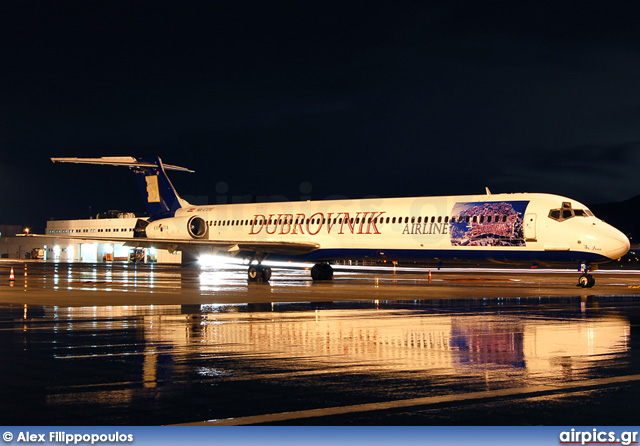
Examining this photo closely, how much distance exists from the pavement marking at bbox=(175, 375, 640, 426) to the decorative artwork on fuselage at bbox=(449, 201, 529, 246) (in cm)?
2290

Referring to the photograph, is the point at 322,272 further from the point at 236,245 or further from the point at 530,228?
the point at 530,228

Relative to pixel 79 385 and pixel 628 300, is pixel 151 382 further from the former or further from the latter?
pixel 628 300

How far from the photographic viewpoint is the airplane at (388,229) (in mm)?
31656

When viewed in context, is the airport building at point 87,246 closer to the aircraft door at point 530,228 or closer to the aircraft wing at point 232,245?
the aircraft wing at point 232,245

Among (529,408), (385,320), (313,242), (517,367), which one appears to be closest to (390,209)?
(313,242)

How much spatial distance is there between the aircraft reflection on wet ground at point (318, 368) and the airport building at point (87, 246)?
7102 centimetres

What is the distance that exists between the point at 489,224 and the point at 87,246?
7577cm

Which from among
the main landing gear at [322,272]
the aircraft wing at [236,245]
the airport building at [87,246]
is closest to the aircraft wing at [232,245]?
the aircraft wing at [236,245]

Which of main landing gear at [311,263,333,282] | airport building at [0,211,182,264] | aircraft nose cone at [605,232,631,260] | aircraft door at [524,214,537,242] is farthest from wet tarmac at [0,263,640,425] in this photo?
airport building at [0,211,182,264]

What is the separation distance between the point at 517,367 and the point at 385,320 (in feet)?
22.9

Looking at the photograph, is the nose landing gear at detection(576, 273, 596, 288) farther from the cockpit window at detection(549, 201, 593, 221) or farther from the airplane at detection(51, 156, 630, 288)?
the cockpit window at detection(549, 201, 593, 221)

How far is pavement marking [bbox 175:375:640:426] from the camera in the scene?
750 centimetres

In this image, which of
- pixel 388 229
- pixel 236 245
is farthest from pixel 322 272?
pixel 388 229

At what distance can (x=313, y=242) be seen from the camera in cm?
3962
